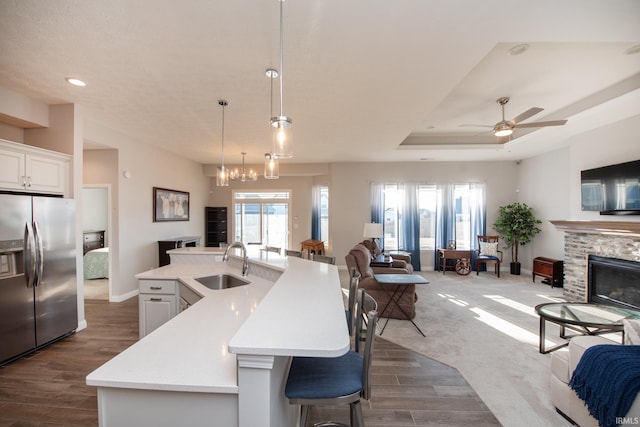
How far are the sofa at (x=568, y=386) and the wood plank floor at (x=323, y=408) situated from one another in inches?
20.2

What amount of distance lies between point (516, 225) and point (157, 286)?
7115 millimetres

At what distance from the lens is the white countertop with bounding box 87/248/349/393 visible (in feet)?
3.33

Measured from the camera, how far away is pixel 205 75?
2605mm

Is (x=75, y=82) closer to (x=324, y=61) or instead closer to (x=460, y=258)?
(x=324, y=61)

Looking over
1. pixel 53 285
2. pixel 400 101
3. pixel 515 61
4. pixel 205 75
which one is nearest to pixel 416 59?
pixel 400 101

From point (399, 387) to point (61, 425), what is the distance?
2.55m

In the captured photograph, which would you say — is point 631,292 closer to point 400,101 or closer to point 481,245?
point 481,245

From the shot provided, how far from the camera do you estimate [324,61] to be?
2367 millimetres

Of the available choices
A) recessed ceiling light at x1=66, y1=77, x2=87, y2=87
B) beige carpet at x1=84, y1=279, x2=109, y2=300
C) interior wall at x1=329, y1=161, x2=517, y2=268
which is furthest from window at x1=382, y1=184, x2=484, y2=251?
beige carpet at x1=84, y1=279, x2=109, y2=300

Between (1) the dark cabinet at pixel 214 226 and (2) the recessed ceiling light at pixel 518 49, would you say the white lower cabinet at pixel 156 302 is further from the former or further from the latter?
(1) the dark cabinet at pixel 214 226

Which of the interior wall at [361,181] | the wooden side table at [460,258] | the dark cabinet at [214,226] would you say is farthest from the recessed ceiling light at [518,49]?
the dark cabinet at [214,226]

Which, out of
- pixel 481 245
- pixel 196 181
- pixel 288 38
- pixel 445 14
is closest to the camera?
pixel 445 14

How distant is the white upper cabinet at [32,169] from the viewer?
2.67m

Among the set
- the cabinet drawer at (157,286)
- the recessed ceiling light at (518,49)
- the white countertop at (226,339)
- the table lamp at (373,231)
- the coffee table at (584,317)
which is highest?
the recessed ceiling light at (518,49)
